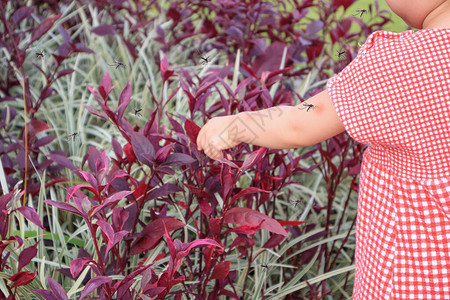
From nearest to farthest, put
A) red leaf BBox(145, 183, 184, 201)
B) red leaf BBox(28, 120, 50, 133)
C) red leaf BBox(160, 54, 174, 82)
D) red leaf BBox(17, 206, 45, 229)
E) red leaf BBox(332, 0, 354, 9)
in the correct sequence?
red leaf BBox(17, 206, 45, 229) < red leaf BBox(145, 183, 184, 201) < red leaf BBox(160, 54, 174, 82) < red leaf BBox(28, 120, 50, 133) < red leaf BBox(332, 0, 354, 9)

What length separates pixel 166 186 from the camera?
121 cm

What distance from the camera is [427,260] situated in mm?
1104

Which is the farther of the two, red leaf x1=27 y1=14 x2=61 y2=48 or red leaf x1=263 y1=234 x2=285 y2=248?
red leaf x1=27 y1=14 x2=61 y2=48

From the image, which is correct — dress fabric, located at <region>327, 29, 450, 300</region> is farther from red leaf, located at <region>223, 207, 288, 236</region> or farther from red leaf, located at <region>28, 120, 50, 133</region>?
Answer: red leaf, located at <region>28, 120, 50, 133</region>

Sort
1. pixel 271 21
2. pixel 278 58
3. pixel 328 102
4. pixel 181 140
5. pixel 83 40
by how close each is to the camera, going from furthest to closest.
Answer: pixel 83 40 → pixel 271 21 → pixel 278 58 → pixel 181 140 → pixel 328 102

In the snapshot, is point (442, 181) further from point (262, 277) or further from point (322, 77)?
point (322, 77)

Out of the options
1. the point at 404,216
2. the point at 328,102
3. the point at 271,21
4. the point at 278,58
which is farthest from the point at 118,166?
the point at 271,21

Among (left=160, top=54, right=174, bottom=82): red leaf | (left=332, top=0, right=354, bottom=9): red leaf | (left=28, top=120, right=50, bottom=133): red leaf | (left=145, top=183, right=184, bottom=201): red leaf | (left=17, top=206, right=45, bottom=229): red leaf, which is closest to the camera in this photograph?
(left=17, top=206, right=45, bottom=229): red leaf

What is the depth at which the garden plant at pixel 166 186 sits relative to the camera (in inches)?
43.3

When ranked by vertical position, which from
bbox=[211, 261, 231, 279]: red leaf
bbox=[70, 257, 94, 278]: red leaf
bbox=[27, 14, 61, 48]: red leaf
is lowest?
bbox=[211, 261, 231, 279]: red leaf

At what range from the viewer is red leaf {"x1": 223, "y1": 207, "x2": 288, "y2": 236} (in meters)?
1.10

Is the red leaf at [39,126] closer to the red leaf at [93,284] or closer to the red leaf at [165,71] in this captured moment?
the red leaf at [165,71]

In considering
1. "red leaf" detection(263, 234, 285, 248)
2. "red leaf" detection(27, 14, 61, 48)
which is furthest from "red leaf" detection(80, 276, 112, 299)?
"red leaf" detection(27, 14, 61, 48)

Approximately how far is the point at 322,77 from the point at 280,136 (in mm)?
1301
